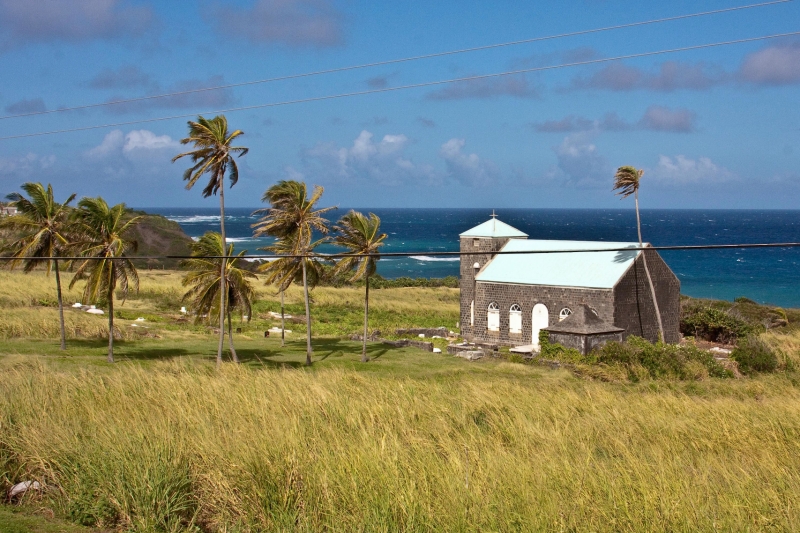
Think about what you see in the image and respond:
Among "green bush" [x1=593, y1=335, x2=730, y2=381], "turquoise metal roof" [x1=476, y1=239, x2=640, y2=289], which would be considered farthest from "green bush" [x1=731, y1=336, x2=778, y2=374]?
"turquoise metal roof" [x1=476, y1=239, x2=640, y2=289]

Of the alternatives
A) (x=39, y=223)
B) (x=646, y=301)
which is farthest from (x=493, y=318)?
(x=39, y=223)

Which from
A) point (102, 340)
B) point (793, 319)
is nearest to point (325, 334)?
point (102, 340)

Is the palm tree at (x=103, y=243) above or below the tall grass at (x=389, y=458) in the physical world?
A: above

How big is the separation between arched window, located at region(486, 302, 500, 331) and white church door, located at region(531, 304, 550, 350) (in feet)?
6.23

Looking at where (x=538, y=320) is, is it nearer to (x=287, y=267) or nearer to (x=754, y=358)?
(x=754, y=358)

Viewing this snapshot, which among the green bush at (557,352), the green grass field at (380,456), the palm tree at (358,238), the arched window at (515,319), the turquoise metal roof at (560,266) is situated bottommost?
the green bush at (557,352)

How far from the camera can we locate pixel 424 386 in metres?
14.7

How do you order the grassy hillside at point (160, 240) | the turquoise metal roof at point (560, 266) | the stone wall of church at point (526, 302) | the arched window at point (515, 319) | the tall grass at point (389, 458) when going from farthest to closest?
the grassy hillside at point (160, 240), the arched window at point (515, 319), the turquoise metal roof at point (560, 266), the stone wall of church at point (526, 302), the tall grass at point (389, 458)

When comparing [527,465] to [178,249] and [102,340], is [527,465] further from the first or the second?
[178,249]

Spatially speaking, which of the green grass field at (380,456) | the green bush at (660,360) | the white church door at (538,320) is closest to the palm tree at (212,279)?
the green grass field at (380,456)

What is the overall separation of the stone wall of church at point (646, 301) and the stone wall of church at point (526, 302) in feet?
2.13

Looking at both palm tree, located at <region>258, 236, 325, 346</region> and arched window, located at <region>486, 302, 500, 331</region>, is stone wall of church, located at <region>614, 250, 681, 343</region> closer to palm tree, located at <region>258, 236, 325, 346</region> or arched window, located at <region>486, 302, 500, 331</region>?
arched window, located at <region>486, 302, 500, 331</region>

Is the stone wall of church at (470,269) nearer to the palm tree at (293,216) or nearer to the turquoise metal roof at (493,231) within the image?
the turquoise metal roof at (493,231)

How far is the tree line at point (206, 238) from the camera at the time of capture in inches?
939
